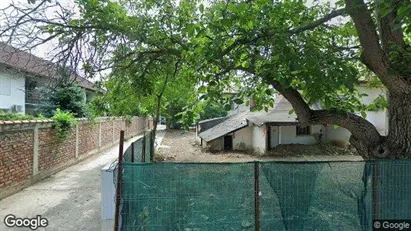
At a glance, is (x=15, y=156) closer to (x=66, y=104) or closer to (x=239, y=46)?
(x=239, y=46)

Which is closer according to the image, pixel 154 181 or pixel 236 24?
pixel 154 181

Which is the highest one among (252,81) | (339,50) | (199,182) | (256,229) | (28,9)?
(28,9)

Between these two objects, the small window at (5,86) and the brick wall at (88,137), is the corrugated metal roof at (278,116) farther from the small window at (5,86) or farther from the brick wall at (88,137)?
the small window at (5,86)

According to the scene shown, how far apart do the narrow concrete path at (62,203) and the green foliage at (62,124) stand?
4.85 ft

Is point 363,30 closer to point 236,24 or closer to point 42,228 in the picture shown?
point 236,24

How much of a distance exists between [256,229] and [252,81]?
3249 millimetres

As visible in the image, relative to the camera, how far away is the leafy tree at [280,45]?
4.25 meters

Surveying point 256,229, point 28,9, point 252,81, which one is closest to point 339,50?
point 252,81

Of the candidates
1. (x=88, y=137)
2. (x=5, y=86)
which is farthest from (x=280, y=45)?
(x=5, y=86)

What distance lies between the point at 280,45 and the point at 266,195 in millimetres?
2020

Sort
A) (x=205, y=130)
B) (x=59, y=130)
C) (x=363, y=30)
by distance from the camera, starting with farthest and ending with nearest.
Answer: (x=205, y=130), (x=59, y=130), (x=363, y=30)

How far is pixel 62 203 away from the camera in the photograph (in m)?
7.33

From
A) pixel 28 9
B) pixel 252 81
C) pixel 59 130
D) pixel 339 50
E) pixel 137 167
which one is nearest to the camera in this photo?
pixel 137 167

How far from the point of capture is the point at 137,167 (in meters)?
4.00
